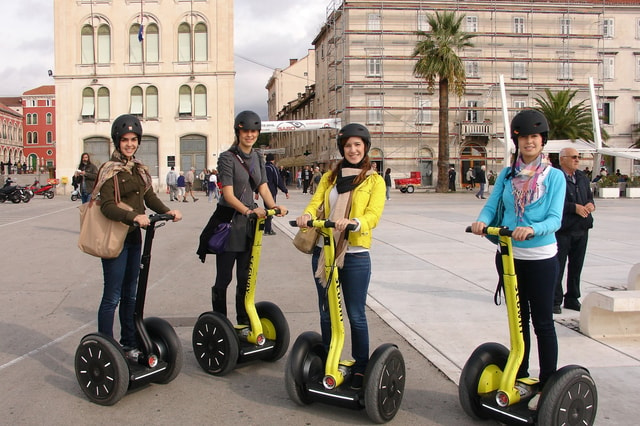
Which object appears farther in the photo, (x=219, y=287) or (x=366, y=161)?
(x=219, y=287)

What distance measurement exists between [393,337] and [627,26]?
55.6 meters

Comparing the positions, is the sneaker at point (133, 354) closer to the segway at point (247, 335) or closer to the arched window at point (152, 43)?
the segway at point (247, 335)

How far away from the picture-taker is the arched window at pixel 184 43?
153ft

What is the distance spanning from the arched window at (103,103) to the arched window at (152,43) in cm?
407

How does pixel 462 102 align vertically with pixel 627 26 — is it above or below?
below

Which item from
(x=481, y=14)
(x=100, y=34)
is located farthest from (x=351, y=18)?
(x=100, y=34)

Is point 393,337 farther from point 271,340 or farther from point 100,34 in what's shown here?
point 100,34

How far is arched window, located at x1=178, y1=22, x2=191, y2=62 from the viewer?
4678cm

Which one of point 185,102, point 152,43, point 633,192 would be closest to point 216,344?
point 633,192

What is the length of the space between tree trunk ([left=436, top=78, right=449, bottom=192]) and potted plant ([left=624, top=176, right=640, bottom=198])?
32.9 feet

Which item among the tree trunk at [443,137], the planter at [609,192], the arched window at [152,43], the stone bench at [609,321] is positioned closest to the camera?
the stone bench at [609,321]

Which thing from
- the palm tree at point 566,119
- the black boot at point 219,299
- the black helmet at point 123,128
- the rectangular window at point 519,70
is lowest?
the black boot at point 219,299

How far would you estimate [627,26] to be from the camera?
52688 millimetres

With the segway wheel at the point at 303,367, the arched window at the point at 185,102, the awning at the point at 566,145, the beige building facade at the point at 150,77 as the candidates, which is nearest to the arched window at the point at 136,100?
the beige building facade at the point at 150,77
